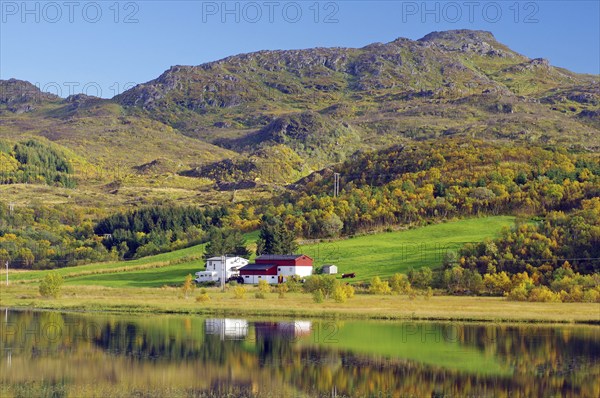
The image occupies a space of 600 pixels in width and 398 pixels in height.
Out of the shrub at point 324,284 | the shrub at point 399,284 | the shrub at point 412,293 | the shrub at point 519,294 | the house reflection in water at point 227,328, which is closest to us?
the house reflection in water at point 227,328

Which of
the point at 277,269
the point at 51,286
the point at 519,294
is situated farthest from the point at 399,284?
the point at 51,286

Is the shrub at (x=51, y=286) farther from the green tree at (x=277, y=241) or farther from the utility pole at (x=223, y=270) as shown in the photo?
the green tree at (x=277, y=241)

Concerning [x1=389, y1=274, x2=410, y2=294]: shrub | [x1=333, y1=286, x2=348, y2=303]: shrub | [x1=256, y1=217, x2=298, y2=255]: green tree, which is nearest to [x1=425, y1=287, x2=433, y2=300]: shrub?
[x1=389, y1=274, x2=410, y2=294]: shrub

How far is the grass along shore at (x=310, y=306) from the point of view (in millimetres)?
74375

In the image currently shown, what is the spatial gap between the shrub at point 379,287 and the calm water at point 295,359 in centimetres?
2421

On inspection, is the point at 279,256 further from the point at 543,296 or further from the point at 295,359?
the point at 295,359

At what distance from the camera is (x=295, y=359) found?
Result: 5362 centimetres

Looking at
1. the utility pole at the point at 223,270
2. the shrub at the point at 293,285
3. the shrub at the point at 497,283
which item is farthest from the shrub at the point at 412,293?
the utility pole at the point at 223,270

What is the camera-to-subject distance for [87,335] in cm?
6394

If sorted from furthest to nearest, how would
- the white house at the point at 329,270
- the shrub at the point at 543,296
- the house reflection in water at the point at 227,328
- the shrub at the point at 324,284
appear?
the white house at the point at 329,270 < the shrub at the point at 324,284 < the shrub at the point at 543,296 < the house reflection in water at the point at 227,328

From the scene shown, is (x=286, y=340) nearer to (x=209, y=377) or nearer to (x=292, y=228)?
(x=209, y=377)

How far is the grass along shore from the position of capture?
74.4m

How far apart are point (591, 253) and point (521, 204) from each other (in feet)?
126

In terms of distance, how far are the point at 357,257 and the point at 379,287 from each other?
23395 millimetres
